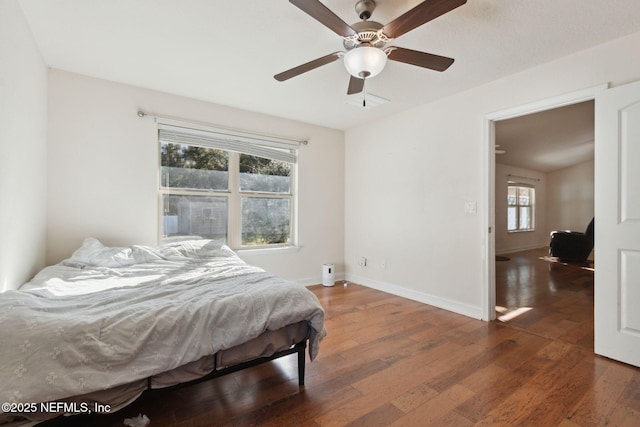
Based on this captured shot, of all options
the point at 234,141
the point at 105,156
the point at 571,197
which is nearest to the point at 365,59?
the point at 234,141

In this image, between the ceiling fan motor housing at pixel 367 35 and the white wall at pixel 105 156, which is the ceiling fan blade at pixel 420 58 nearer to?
the ceiling fan motor housing at pixel 367 35

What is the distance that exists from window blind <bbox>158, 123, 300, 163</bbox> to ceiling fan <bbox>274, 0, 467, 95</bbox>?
1.86 metres

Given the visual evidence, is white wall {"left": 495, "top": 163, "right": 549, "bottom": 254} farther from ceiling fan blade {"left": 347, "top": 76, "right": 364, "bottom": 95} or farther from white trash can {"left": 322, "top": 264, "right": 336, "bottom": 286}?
ceiling fan blade {"left": 347, "top": 76, "right": 364, "bottom": 95}

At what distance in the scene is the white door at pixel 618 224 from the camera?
6.97ft

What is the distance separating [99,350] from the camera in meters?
1.26

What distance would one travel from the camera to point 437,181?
352 centimetres

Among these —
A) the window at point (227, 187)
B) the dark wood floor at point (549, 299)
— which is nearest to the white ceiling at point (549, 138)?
the dark wood floor at point (549, 299)

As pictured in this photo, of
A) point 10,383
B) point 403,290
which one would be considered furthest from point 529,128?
point 10,383

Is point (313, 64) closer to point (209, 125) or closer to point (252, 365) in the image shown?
point (252, 365)

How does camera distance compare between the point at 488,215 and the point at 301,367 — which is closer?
the point at 301,367

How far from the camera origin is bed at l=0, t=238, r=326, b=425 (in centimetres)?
116

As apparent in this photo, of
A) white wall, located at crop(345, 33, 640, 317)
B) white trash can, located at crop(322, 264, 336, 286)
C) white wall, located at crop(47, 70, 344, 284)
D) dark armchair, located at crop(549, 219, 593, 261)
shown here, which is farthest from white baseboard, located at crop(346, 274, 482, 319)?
dark armchair, located at crop(549, 219, 593, 261)

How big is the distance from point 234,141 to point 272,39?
1.77m

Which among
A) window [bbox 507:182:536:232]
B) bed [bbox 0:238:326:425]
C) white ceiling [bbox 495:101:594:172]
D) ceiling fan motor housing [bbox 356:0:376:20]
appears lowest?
bed [bbox 0:238:326:425]
